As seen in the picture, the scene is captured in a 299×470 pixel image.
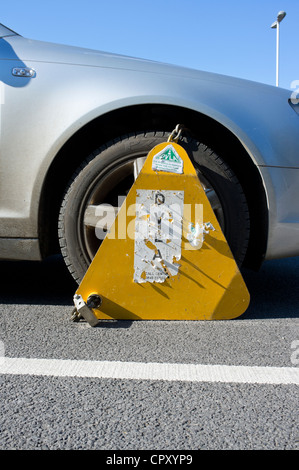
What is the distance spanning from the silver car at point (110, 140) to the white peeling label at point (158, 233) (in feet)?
0.52

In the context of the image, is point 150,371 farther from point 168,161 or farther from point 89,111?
point 89,111

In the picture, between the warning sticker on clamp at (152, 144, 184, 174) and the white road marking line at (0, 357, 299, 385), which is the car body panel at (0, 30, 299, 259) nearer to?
the warning sticker on clamp at (152, 144, 184, 174)

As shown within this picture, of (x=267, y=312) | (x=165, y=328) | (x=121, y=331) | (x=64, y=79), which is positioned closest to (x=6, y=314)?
(x=121, y=331)

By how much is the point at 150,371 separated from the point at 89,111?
1.10 m

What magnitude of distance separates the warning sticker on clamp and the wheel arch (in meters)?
0.19

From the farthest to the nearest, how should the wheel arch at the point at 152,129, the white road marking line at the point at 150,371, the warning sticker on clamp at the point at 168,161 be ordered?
the wheel arch at the point at 152,129
the warning sticker on clamp at the point at 168,161
the white road marking line at the point at 150,371

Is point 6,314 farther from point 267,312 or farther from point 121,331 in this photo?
point 267,312

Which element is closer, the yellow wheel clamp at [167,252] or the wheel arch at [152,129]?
the yellow wheel clamp at [167,252]

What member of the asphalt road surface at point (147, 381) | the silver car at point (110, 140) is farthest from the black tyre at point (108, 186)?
the asphalt road surface at point (147, 381)

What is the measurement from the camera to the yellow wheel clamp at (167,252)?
179 cm

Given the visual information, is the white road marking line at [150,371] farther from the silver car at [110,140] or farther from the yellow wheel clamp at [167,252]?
the silver car at [110,140]

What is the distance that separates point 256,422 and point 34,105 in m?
1.49

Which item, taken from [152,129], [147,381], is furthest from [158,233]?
[147,381]
